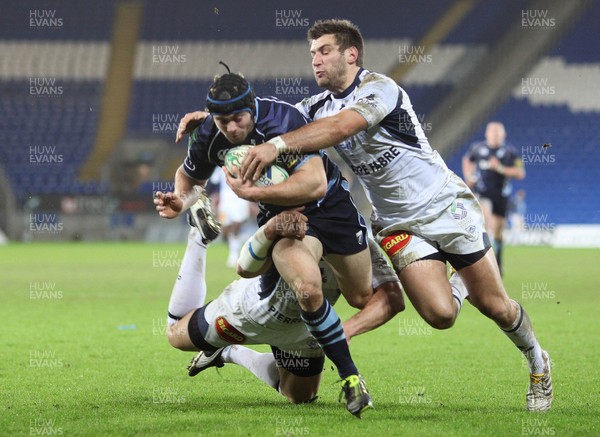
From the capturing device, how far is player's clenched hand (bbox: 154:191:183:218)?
17.3 feet

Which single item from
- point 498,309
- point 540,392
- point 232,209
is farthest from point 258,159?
point 232,209

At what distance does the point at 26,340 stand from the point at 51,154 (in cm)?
2130

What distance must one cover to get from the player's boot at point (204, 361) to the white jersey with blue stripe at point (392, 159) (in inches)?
52.0

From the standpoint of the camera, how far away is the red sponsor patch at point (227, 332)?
534cm

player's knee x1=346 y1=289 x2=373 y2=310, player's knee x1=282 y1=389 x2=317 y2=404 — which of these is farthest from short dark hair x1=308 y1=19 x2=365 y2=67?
player's knee x1=282 y1=389 x2=317 y2=404

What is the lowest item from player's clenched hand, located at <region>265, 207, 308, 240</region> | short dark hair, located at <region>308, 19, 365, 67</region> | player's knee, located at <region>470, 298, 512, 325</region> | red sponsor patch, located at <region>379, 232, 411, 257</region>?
player's knee, located at <region>470, 298, 512, 325</region>

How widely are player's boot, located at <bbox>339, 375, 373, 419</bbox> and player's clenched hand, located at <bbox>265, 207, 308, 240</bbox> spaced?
814mm

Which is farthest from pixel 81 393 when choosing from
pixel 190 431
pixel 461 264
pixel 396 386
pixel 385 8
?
pixel 385 8

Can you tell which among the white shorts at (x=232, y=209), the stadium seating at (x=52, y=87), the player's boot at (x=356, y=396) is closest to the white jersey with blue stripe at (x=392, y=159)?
the player's boot at (x=356, y=396)

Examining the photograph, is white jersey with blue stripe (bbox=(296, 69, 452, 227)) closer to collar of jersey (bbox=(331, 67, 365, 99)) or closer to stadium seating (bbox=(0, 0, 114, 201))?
collar of jersey (bbox=(331, 67, 365, 99))

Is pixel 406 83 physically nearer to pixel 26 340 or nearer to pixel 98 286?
pixel 98 286

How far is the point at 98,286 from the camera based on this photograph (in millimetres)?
12883

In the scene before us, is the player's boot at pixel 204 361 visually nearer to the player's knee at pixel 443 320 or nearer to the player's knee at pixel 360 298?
the player's knee at pixel 360 298

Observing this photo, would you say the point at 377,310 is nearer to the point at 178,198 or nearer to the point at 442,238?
the point at 442,238
